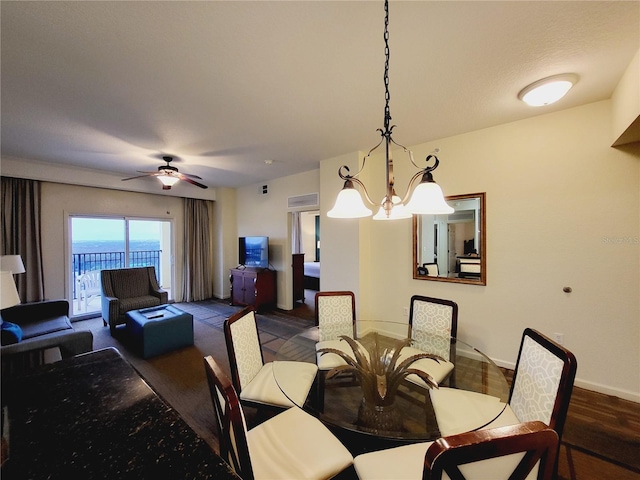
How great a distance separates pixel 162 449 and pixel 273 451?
72cm

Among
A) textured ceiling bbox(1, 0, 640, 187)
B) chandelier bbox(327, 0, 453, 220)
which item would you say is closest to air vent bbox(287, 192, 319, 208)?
textured ceiling bbox(1, 0, 640, 187)

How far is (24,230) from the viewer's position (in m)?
3.88

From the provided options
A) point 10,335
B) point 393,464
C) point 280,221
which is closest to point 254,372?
point 393,464

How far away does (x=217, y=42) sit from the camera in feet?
5.18

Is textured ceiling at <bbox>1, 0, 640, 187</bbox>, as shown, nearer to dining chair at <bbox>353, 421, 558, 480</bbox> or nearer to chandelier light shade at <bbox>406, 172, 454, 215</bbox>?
chandelier light shade at <bbox>406, 172, 454, 215</bbox>

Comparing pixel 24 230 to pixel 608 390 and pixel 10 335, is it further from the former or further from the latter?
pixel 608 390

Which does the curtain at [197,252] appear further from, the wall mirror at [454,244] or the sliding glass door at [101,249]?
the wall mirror at [454,244]

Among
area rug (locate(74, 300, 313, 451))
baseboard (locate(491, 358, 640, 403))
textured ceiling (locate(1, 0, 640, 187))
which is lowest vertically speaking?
area rug (locate(74, 300, 313, 451))

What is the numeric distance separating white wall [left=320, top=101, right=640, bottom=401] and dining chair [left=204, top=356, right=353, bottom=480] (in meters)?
2.37

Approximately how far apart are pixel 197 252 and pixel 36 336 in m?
3.28

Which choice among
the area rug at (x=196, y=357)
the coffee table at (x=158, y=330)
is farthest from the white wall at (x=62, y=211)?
the coffee table at (x=158, y=330)

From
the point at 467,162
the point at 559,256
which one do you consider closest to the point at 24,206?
the point at 467,162

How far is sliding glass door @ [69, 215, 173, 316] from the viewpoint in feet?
15.1

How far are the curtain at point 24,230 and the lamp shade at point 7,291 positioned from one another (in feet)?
12.6
